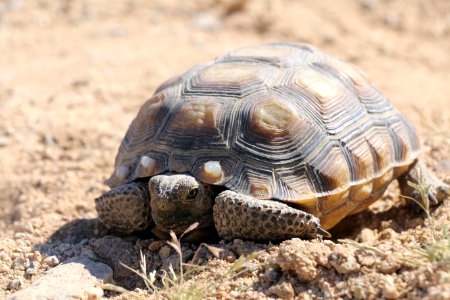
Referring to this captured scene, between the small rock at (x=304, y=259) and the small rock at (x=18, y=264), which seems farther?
the small rock at (x=18, y=264)

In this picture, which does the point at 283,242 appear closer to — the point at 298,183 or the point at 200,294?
the point at 298,183

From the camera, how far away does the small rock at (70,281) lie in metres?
3.39

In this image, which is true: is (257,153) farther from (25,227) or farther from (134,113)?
(134,113)

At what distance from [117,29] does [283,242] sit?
6822mm

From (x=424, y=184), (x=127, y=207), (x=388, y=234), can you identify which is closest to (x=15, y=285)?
(x=127, y=207)

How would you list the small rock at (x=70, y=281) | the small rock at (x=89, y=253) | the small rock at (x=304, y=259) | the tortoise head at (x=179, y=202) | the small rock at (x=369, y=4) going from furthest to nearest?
the small rock at (x=369, y=4) → the small rock at (x=89, y=253) → the tortoise head at (x=179, y=202) → the small rock at (x=70, y=281) → the small rock at (x=304, y=259)

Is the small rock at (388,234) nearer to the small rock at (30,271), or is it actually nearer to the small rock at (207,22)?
the small rock at (30,271)

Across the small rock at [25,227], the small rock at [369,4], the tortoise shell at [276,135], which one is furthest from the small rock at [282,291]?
the small rock at [369,4]

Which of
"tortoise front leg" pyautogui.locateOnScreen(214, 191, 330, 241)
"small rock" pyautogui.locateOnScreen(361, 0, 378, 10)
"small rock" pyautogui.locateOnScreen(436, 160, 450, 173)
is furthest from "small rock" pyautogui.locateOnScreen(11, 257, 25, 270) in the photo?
"small rock" pyautogui.locateOnScreen(361, 0, 378, 10)

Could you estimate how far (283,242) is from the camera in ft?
11.9

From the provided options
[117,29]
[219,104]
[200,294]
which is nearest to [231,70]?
[219,104]

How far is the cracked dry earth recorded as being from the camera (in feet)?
10.9

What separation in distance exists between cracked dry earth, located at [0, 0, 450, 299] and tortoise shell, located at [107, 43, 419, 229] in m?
0.37

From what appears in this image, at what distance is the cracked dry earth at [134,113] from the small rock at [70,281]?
1cm
